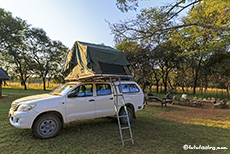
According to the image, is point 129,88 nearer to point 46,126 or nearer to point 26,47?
point 46,126

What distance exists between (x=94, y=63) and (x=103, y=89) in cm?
124

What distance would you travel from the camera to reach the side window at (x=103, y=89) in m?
5.58

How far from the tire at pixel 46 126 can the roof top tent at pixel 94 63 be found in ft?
5.78

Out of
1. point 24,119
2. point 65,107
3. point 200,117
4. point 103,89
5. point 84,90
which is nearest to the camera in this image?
point 24,119

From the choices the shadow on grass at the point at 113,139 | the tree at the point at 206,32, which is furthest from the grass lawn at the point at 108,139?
the tree at the point at 206,32

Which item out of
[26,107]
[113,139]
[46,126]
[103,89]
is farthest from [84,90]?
[113,139]

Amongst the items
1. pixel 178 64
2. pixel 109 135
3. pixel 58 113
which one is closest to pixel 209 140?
pixel 109 135

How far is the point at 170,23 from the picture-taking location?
7.56 metres

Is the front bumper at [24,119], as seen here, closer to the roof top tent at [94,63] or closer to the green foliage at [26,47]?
the roof top tent at [94,63]

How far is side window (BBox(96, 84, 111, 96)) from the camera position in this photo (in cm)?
558

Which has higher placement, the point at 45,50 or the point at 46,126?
the point at 45,50

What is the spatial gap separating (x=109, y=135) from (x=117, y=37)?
5030 mm

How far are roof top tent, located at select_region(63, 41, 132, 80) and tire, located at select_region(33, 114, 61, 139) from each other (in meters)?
→ 1.76

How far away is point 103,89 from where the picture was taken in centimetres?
573
